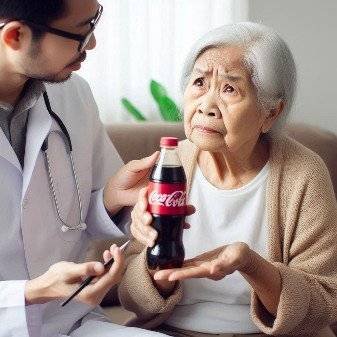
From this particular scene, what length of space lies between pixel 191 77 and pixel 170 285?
470 millimetres

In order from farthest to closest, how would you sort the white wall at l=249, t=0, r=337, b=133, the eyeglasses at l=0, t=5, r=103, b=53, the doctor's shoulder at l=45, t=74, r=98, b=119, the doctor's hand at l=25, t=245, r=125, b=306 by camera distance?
the white wall at l=249, t=0, r=337, b=133 → the doctor's shoulder at l=45, t=74, r=98, b=119 → the eyeglasses at l=0, t=5, r=103, b=53 → the doctor's hand at l=25, t=245, r=125, b=306

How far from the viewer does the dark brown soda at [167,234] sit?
132cm

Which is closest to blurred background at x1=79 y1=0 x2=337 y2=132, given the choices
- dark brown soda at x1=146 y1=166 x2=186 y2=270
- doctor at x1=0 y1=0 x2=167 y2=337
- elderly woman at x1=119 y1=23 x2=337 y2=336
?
doctor at x1=0 y1=0 x2=167 y2=337

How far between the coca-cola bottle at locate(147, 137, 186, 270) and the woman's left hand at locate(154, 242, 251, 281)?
0.06 meters

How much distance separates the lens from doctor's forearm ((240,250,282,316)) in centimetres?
138

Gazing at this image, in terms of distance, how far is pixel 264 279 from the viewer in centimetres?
142

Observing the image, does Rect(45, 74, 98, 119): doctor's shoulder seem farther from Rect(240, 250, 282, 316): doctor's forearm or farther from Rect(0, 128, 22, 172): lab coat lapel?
Rect(240, 250, 282, 316): doctor's forearm

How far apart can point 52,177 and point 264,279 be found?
1.66 ft

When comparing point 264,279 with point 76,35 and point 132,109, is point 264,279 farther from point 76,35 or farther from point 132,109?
point 132,109

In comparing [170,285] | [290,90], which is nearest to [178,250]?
[170,285]

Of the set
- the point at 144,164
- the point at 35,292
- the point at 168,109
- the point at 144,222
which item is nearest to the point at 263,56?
the point at 144,164

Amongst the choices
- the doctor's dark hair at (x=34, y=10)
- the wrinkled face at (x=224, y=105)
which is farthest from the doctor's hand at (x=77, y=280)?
the doctor's dark hair at (x=34, y=10)

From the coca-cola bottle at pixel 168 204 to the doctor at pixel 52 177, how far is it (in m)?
0.12

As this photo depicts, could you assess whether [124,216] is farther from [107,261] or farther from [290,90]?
[290,90]
